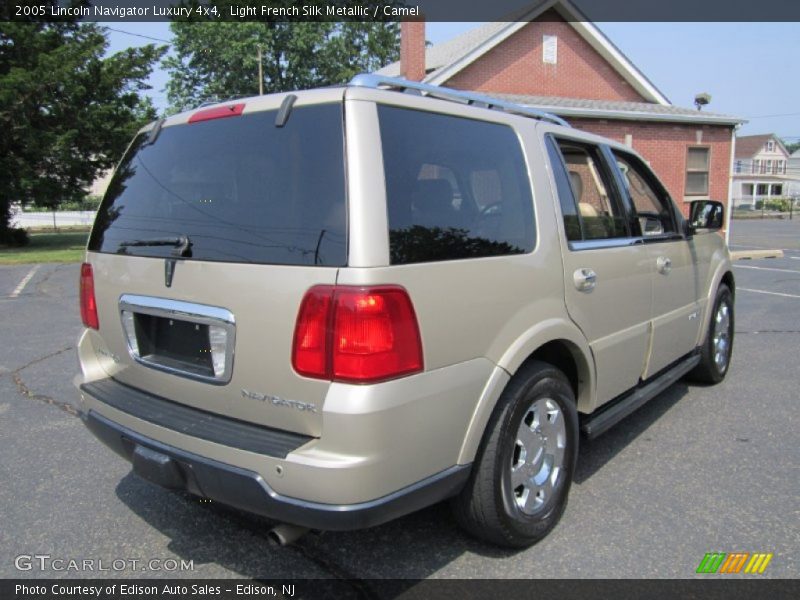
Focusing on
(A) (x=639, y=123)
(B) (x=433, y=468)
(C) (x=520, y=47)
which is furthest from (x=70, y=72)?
(B) (x=433, y=468)

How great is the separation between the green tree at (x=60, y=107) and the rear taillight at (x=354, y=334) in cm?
2228

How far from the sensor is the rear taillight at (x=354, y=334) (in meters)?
2.07

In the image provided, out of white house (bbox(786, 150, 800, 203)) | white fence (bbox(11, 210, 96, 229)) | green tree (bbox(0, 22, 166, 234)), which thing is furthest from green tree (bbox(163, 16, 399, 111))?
white house (bbox(786, 150, 800, 203))

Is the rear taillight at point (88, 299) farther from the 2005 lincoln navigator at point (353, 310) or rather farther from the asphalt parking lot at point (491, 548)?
the asphalt parking lot at point (491, 548)

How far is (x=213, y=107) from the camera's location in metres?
2.71

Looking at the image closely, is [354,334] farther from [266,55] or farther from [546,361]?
[266,55]

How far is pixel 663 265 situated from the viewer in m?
3.94

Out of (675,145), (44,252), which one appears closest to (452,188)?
(675,145)

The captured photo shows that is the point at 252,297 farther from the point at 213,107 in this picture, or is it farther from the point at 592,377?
the point at 592,377

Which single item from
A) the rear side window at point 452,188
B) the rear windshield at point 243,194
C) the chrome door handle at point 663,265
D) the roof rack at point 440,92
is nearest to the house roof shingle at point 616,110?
the chrome door handle at point 663,265

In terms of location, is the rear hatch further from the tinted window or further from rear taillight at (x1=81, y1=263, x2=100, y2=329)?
the tinted window

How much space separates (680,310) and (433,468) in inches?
106

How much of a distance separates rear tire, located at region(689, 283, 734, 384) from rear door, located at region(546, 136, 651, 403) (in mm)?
1563

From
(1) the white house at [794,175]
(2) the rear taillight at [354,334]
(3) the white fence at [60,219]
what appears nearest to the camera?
(2) the rear taillight at [354,334]
